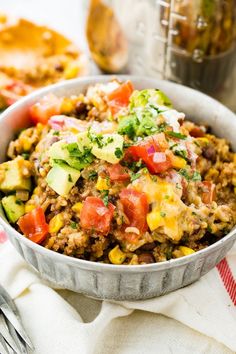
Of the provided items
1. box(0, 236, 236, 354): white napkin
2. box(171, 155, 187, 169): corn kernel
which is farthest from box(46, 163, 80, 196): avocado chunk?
box(0, 236, 236, 354): white napkin

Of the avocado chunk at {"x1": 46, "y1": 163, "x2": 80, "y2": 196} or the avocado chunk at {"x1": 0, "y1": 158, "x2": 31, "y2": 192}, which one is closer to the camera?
the avocado chunk at {"x1": 46, "y1": 163, "x2": 80, "y2": 196}

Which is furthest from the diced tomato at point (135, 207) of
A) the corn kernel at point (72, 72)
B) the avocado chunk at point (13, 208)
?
the corn kernel at point (72, 72)

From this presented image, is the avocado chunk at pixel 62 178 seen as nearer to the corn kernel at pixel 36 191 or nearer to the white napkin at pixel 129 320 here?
the corn kernel at pixel 36 191

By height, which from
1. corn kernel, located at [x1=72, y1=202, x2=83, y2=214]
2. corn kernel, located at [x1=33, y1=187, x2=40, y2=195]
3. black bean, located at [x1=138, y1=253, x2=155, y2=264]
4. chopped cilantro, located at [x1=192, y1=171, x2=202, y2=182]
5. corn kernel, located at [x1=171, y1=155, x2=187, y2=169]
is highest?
corn kernel, located at [x1=171, y1=155, x2=187, y2=169]

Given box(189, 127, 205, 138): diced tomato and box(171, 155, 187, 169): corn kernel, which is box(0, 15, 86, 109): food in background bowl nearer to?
box(189, 127, 205, 138): diced tomato

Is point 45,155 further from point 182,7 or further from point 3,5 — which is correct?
point 3,5

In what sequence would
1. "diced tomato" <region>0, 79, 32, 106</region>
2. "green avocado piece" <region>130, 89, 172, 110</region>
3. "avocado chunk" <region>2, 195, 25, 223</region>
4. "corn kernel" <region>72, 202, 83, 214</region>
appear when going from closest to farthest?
"corn kernel" <region>72, 202, 83, 214</region> < "avocado chunk" <region>2, 195, 25, 223</region> < "green avocado piece" <region>130, 89, 172, 110</region> < "diced tomato" <region>0, 79, 32, 106</region>

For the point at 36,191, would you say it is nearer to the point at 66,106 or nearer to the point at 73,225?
the point at 73,225
